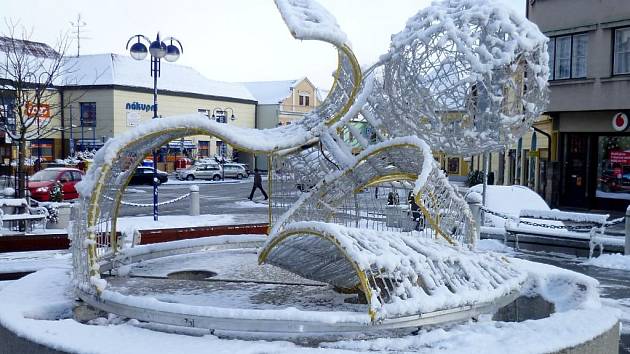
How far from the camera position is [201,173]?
4259cm

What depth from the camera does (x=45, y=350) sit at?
5395 mm

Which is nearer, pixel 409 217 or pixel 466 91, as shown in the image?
pixel 466 91

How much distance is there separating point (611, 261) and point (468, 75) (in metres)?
6.88

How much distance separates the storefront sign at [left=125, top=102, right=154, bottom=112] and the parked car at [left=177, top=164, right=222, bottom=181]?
4536mm

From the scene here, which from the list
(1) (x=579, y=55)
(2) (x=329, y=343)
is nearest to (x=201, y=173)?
(1) (x=579, y=55)

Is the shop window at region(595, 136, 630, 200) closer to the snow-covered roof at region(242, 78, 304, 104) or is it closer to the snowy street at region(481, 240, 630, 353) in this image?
the snowy street at region(481, 240, 630, 353)

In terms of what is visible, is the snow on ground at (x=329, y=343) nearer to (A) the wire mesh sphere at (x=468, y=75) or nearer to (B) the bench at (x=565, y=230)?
(A) the wire mesh sphere at (x=468, y=75)

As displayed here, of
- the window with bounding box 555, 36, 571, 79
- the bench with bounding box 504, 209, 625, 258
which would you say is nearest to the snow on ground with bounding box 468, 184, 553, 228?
the bench with bounding box 504, 209, 625, 258

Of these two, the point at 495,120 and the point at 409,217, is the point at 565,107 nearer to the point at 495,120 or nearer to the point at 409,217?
the point at 409,217

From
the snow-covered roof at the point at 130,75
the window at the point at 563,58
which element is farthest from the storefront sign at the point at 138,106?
the window at the point at 563,58

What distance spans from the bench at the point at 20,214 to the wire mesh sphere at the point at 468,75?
31.0ft

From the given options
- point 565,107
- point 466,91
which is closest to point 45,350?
point 466,91

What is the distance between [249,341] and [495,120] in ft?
13.6

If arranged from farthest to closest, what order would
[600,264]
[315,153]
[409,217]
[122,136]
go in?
[409,217] → [600,264] → [315,153] → [122,136]
